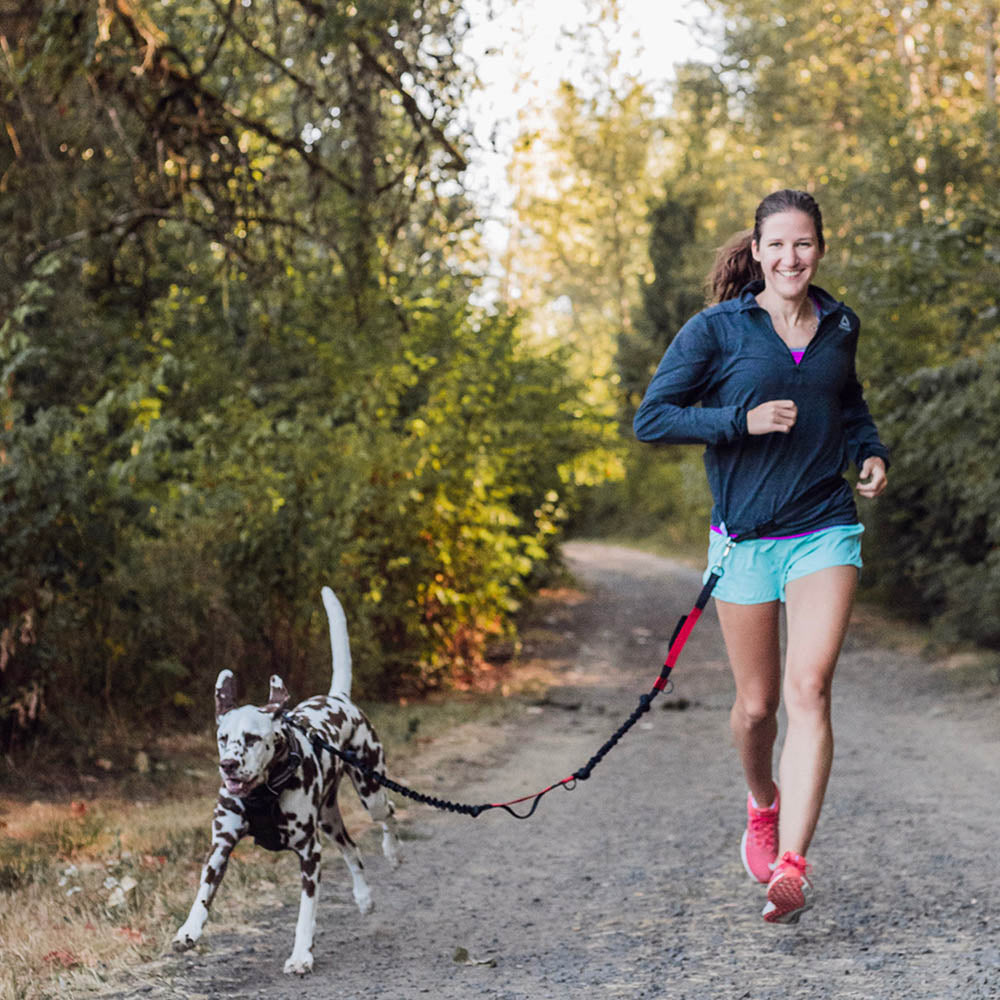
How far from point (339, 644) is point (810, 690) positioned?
174cm

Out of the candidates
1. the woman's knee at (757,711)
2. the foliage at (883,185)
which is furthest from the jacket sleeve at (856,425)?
the foliage at (883,185)

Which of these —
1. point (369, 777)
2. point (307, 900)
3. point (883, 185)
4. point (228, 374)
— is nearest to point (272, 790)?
point (307, 900)

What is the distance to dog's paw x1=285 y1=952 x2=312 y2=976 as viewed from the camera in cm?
411

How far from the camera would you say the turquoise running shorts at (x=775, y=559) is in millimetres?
4203

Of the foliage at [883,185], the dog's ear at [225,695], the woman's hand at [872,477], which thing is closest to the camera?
the dog's ear at [225,695]

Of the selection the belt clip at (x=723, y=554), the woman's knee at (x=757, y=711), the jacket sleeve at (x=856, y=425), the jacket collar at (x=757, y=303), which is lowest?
the woman's knee at (x=757, y=711)

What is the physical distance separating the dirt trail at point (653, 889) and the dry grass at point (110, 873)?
0.19 metres

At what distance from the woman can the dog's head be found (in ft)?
A: 5.01

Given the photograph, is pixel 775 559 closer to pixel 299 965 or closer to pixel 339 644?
pixel 339 644

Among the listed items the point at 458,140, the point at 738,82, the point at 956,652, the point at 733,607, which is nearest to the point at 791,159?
the point at 738,82

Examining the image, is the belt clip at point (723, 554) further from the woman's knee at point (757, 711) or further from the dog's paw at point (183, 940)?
the dog's paw at point (183, 940)

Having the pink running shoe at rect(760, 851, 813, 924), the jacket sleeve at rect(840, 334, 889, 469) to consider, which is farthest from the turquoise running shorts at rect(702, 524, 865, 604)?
the pink running shoe at rect(760, 851, 813, 924)

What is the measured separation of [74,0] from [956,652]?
10.2 m

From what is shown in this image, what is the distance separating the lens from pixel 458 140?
10.0 metres
